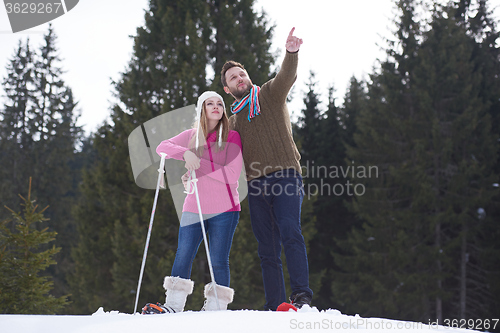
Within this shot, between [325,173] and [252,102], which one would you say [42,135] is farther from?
[252,102]

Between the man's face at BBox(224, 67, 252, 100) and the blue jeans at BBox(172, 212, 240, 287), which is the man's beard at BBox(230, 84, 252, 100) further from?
the blue jeans at BBox(172, 212, 240, 287)

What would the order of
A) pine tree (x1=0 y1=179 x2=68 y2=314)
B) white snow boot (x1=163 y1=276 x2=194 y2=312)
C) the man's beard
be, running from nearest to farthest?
white snow boot (x1=163 y1=276 x2=194 y2=312) < the man's beard < pine tree (x1=0 y1=179 x2=68 y2=314)

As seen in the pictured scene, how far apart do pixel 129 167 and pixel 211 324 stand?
29.9ft

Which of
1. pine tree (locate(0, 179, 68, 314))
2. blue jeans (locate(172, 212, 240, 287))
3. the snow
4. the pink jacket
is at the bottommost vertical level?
pine tree (locate(0, 179, 68, 314))

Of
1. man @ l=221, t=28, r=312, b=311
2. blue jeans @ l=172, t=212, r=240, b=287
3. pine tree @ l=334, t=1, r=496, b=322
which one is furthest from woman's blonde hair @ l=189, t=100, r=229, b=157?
pine tree @ l=334, t=1, r=496, b=322

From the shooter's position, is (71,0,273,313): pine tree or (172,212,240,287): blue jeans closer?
(172,212,240,287): blue jeans

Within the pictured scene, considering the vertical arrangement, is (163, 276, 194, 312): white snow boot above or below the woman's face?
below

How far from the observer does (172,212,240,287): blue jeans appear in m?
3.10

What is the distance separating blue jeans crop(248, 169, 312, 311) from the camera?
10.0 feet

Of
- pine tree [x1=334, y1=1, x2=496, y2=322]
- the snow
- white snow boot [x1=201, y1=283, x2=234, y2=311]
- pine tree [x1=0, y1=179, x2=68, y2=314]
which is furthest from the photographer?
pine tree [x1=334, y1=1, x2=496, y2=322]

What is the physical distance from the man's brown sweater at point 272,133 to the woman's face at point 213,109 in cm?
20

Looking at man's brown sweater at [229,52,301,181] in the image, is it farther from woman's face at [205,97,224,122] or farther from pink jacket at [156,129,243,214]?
woman's face at [205,97,224,122]

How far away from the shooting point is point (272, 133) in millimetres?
3242

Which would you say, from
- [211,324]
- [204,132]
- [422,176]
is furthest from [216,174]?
[422,176]
